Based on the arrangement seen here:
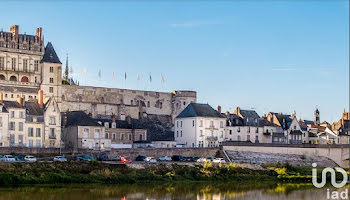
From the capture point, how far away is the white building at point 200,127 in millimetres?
79250

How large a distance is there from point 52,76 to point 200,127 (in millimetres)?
20607

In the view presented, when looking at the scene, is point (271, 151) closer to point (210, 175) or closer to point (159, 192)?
point (210, 175)

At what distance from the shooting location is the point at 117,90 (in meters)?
98.2

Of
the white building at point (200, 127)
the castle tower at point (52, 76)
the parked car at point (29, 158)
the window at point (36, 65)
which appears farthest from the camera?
the window at point (36, 65)

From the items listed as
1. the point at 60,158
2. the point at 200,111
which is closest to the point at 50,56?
the point at 200,111

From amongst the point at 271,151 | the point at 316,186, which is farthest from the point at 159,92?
the point at 316,186

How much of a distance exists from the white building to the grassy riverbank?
1516cm

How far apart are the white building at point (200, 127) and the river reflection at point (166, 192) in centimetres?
2356

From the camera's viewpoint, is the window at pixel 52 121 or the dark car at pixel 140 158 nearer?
the dark car at pixel 140 158

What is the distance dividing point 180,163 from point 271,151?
1692 centimetres

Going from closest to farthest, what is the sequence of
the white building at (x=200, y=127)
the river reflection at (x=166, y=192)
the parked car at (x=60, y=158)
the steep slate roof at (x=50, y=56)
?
the river reflection at (x=166, y=192) → the parked car at (x=60, y=158) → the white building at (x=200, y=127) → the steep slate roof at (x=50, y=56)

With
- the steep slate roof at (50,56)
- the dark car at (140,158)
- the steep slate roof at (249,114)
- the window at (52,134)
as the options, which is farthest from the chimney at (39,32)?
the dark car at (140,158)

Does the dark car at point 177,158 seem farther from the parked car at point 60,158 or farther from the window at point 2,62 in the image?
the window at point 2,62

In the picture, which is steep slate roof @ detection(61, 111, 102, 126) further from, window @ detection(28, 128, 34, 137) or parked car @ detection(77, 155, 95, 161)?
parked car @ detection(77, 155, 95, 161)
